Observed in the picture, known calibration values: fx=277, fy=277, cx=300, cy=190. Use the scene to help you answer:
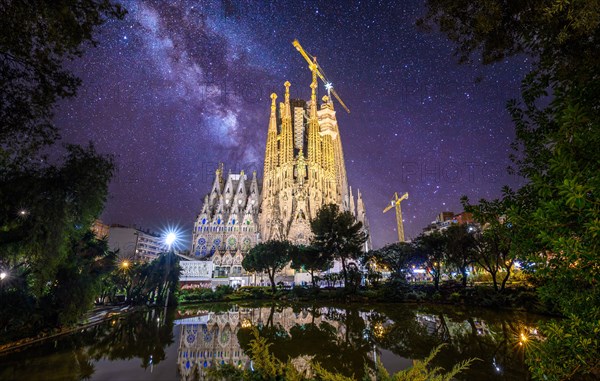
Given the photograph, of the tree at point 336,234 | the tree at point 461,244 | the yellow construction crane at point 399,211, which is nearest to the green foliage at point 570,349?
the tree at point 461,244

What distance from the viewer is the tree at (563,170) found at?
293 centimetres

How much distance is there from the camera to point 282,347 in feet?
35.1

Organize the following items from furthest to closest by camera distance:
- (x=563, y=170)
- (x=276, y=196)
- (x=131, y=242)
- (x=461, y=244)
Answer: (x=131, y=242) → (x=276, y=196) → (x=461, y=244) → (x=563, y=170)

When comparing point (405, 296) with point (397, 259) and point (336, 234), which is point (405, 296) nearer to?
point (336, 234)

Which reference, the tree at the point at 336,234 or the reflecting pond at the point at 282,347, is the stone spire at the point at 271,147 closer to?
the tree at the point at 336,234

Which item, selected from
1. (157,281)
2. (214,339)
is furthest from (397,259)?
(214,339)

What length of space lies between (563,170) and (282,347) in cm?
1053

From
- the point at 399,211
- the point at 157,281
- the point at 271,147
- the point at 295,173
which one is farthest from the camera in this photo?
the point at 399,211

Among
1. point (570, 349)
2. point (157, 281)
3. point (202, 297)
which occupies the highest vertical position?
point (157, 281)

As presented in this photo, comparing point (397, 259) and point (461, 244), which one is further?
point (397, 259)

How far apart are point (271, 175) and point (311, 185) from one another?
42.0 ft

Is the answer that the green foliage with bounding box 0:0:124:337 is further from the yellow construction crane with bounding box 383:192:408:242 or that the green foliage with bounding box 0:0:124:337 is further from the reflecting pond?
the yellow construction crane with bounding box 383:192:408:242

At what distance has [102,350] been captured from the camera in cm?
1084

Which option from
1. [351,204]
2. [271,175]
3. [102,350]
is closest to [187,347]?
[102,350]
